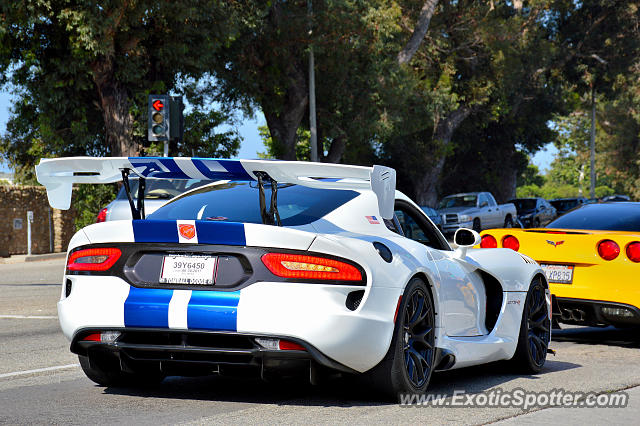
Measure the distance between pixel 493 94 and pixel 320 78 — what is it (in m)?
13.6

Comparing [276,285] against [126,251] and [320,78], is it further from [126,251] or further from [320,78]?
[320,78]

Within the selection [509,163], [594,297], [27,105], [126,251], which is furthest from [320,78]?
[126,251]

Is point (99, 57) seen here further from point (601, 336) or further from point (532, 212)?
point (532, 212)

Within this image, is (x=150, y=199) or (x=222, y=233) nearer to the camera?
(x=222, y=233)

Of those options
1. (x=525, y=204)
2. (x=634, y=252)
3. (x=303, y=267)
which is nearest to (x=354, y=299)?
(x=303, y=267)

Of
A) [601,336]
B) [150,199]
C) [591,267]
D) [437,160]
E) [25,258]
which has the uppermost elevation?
[437,160]

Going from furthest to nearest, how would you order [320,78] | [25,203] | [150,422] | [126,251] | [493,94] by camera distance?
[493,94], [320,78], [25,203], [126,251], [150,422]

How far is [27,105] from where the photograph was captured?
30.5 meters

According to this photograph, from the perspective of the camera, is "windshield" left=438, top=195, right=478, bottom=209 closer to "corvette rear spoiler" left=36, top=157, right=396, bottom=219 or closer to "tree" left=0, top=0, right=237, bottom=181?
"tree" left=0, top=0, right=237, bottom=181

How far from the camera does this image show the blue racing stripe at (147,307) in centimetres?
547

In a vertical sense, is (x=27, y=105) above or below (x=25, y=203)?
above

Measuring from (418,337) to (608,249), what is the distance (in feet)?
12.7

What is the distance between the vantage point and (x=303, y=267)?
17.8 ft

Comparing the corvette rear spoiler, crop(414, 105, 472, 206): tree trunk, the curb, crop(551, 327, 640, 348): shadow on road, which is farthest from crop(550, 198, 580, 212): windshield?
the corvette rear spoiler
